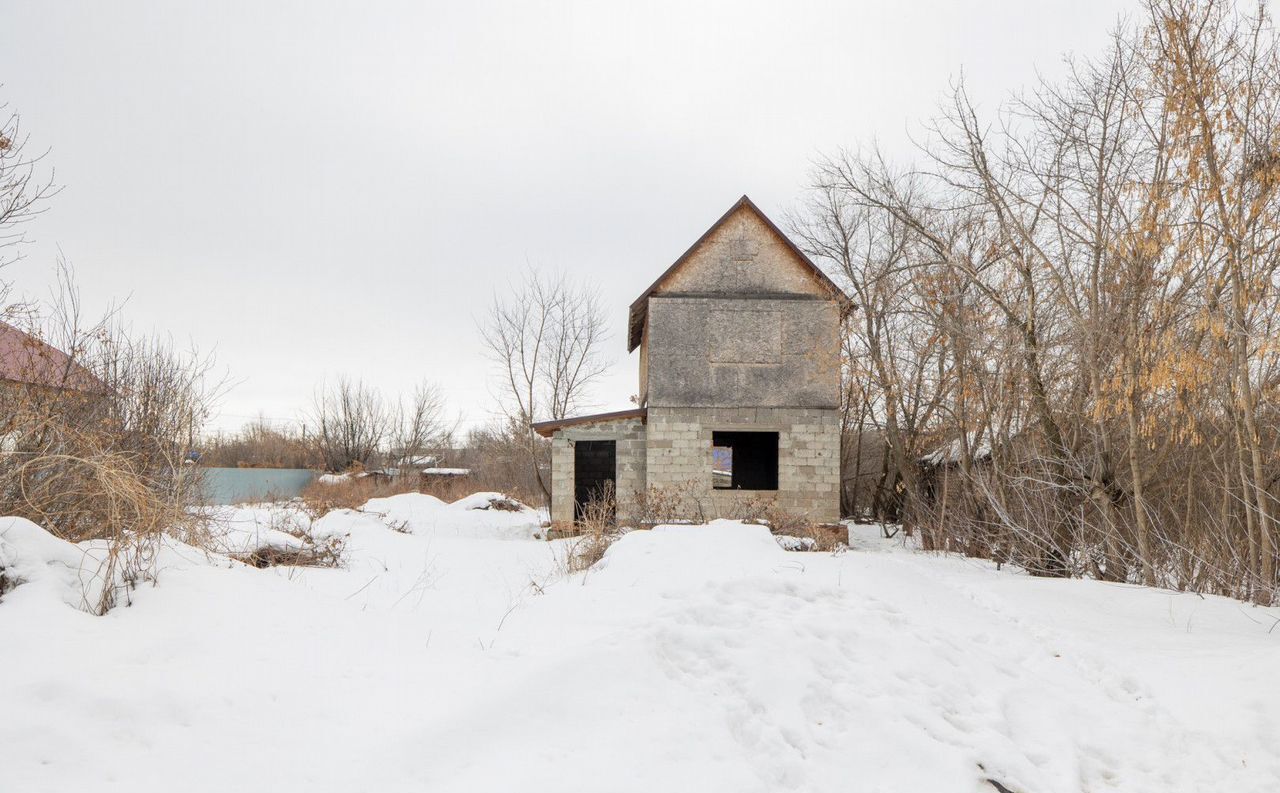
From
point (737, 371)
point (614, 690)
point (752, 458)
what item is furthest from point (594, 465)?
point (614, 690)

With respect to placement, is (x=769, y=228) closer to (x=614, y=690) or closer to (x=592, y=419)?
(x=592, y=419)

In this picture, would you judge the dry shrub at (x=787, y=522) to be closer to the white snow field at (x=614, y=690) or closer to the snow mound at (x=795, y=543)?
the snow mound at (x=795, y=543)

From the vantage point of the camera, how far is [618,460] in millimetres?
16234

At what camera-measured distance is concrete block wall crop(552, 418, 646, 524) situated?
53.0 feet

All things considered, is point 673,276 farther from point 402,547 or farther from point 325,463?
point 325,463

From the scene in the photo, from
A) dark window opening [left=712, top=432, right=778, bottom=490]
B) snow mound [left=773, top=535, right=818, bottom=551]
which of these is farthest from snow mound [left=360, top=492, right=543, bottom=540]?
snow mound [left=773, top=535, right=818, bottom=551]

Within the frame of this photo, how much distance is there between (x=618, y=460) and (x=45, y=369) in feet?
32.5

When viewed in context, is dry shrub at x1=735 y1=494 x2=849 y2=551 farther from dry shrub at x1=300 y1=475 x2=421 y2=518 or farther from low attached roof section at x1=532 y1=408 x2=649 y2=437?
dry shrub at x1=300 y1=475 x2=421 y2=518

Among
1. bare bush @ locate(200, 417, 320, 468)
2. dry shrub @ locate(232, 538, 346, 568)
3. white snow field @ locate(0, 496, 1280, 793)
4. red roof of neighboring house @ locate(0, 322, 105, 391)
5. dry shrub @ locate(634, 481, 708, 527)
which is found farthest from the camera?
bare bush @ locate(200, 417, 320, 468)

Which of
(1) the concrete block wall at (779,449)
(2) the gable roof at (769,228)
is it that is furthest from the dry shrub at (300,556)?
(2) the gable roof at (769,228)

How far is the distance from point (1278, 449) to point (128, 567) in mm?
13009

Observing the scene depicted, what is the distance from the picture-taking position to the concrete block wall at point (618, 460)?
16.2 metres

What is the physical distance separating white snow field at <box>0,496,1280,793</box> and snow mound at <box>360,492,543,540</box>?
40.0 feet

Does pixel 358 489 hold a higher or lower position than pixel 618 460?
lower
